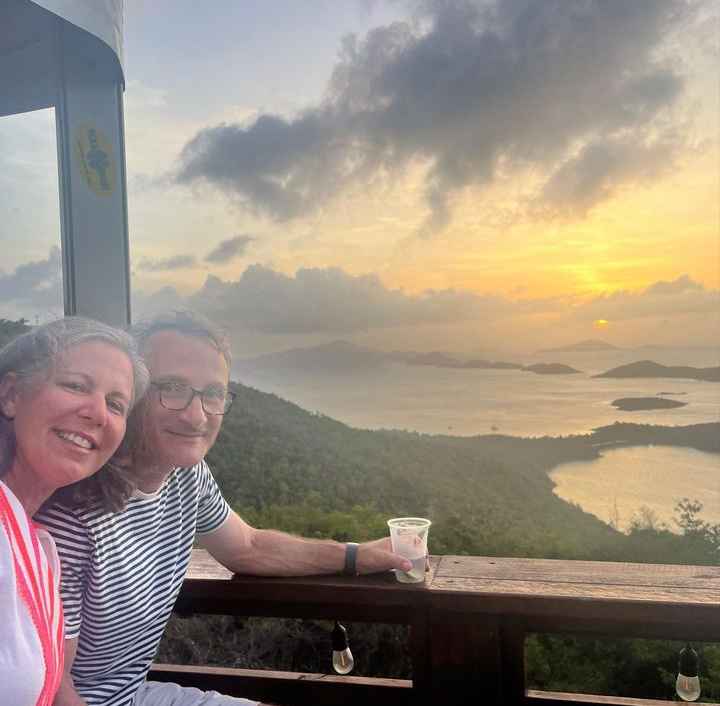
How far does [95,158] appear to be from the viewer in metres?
1.80

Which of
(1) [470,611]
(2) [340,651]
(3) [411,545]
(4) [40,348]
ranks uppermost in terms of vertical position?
(4) [40,348]

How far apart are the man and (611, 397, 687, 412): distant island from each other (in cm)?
306

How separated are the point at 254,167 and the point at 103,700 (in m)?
4.42

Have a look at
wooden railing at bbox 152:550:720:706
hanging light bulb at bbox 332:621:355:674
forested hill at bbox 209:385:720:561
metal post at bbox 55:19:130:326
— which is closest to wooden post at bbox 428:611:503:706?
wooden railing at bbox 152:550:720:706

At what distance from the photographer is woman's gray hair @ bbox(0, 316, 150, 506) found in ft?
3.56

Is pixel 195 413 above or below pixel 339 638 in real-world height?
above

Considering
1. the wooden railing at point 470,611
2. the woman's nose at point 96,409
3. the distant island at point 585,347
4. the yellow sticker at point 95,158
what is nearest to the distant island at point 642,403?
the distant island at point 585,347

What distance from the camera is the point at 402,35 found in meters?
4.50

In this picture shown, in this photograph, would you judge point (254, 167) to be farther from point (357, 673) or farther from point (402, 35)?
point (357, 673)

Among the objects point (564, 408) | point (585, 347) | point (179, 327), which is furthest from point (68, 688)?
point (585, 347)

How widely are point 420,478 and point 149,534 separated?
129 inches

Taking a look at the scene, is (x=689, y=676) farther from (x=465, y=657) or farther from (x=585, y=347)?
(x=585, y=347)

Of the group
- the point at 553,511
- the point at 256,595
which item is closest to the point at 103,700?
the point at 256,595

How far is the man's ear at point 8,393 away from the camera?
110cm
